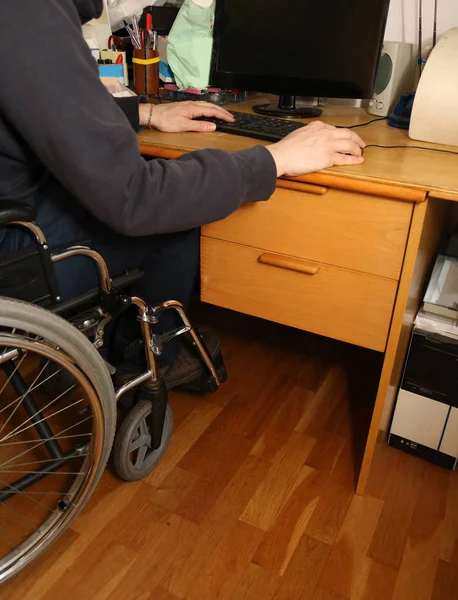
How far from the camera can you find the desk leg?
92 centimetres

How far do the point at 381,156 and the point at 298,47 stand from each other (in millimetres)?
453

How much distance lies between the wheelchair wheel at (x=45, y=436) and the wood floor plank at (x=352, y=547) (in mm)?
511

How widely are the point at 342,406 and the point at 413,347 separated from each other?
0.35m

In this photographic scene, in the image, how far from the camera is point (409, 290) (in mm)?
982

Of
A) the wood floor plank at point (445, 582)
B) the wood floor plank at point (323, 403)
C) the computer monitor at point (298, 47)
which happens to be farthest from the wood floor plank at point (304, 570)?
the computer monitor at point (298, 47)

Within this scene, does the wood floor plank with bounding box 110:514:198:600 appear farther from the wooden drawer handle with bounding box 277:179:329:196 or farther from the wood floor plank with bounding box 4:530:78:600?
the wooden drawer handle with bounding box 277:179:329:196

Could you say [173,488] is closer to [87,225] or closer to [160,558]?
[160,558]

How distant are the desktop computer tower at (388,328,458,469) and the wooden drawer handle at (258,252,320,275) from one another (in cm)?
33

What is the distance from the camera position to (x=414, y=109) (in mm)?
1122

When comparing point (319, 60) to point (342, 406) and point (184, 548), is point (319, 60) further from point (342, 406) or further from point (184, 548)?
point (184, 548)

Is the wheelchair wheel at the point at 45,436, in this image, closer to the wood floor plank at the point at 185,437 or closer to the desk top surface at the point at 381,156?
the wood floor plank at the point at 185,437

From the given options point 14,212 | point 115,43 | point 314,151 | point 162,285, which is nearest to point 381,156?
point 314,151

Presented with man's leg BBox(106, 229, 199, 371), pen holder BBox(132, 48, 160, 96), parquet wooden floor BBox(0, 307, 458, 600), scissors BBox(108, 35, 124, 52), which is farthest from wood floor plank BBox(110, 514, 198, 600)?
scissors BBox(108, 35, 124, 52)

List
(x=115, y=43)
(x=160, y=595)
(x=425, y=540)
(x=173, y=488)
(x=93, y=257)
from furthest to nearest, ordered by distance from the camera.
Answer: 1. (x=115, y=43)
2. (x=173, y=488)
3. (x=425, y=540)
4. (x=160, y=595)
5. (x=93, y=257)
